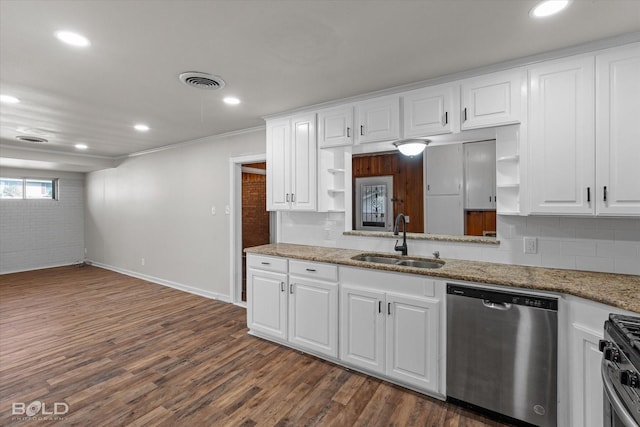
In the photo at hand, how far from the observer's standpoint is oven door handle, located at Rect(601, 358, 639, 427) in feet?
3.53

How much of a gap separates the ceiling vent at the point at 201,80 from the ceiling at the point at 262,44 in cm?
7

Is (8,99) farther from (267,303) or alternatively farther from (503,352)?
(503,352)

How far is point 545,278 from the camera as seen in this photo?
6.46 ft

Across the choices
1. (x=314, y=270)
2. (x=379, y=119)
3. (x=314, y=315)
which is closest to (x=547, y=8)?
(x=379, y=119)

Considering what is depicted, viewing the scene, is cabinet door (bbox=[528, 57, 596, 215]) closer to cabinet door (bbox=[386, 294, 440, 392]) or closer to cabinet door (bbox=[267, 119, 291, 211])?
cabinet door (bbox=[386, 294, 440, 392])

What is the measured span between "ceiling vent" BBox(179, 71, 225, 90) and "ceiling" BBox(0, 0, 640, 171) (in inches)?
2.7

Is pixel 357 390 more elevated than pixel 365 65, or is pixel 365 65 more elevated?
pixel 365 65

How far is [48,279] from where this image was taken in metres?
5.92

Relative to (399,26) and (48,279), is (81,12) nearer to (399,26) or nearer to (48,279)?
(399,26)

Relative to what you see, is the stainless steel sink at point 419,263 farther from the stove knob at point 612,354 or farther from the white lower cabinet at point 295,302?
the stove knob at point 612,354

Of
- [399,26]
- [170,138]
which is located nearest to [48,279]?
[170,138]

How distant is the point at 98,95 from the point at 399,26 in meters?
2.80

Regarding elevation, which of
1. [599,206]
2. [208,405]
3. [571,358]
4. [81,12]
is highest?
[81,12]

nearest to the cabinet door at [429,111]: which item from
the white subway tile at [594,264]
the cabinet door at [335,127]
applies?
the cabinet door at [335,127]
